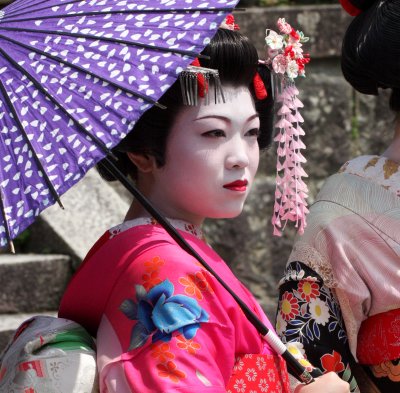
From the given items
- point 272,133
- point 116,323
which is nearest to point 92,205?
point 272,133

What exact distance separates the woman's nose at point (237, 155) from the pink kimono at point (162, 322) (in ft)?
0.82

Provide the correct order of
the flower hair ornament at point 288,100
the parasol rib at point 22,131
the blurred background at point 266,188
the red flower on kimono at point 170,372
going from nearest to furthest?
the parasol rib at point 22,131 → the red flower on kimono at point 170,372 → the flower hair ornament at point 288,100 → the blurred background at point 266,188

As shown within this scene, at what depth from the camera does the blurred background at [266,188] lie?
17.3ft

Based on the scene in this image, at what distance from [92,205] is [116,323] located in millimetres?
2780

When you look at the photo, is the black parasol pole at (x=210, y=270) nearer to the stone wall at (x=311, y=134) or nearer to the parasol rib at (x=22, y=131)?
the parasol rib at (x=22, y=131)

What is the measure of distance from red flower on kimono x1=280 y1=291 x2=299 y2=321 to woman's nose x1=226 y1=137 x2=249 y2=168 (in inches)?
26.2

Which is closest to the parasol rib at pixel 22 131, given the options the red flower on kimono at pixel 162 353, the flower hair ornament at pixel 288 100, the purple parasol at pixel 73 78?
the purple parasol at pixel 73 78

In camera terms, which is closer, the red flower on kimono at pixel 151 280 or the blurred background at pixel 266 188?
the red flower on kimono at pixel 151 280

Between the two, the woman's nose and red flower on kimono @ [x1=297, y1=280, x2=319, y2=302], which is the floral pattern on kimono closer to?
red flower on kimono @ [x1=297, y1=280, x2=319, y2=302]

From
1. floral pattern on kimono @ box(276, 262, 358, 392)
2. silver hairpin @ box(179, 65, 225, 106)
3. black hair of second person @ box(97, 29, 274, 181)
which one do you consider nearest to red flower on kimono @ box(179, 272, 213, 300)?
black hair of second person @ box(97, 29, 274, 181)

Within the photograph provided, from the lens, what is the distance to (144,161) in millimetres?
2961

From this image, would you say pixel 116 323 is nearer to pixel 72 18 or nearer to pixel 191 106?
pixel 191 106

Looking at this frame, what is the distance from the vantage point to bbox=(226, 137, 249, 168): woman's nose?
286cm

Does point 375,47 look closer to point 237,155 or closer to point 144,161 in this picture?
point 237,155
